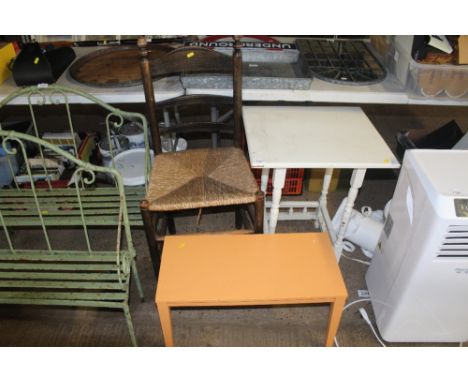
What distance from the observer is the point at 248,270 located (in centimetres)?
137

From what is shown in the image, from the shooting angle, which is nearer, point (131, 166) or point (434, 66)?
point (434, 66)

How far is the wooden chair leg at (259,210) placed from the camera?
151 centimetres

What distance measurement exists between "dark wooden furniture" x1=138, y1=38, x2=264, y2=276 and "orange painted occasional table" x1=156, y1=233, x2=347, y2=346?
5.1 inches

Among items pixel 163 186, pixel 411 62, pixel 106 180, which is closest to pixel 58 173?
pixel 106 180

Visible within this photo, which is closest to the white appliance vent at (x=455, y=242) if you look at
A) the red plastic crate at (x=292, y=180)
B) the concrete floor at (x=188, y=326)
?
the concrete floor at (x=188, y=326)

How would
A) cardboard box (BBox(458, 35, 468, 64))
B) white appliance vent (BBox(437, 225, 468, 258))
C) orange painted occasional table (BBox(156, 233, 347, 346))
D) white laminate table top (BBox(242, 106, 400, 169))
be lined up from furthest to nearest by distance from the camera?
cardboard box (BBox(458, 35, 468, 64))
white laminate table top (BBox(242, 106, 400, 169))
orange painted occasional table (BBox(156, 233, 347, 346))
white appliance vent (BBox(437, 225, 468, 258))

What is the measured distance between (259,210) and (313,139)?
1.15ft

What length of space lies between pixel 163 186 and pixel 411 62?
1193 millimetres

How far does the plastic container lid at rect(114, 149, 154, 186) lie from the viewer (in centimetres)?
201

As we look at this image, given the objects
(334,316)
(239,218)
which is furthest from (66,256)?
(334,316)

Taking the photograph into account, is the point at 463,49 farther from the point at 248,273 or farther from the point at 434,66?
the point at 248,273

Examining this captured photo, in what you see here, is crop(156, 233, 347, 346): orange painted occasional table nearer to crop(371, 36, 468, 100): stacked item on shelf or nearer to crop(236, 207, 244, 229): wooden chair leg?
crop(236, 207, 244, 229): wooden chair leg

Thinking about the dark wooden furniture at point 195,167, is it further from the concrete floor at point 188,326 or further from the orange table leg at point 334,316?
the orange table leg at point 334,316

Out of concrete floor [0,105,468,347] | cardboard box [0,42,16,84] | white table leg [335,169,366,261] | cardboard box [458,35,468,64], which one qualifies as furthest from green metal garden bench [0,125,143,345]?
cardboard box [458,35,468,64]
